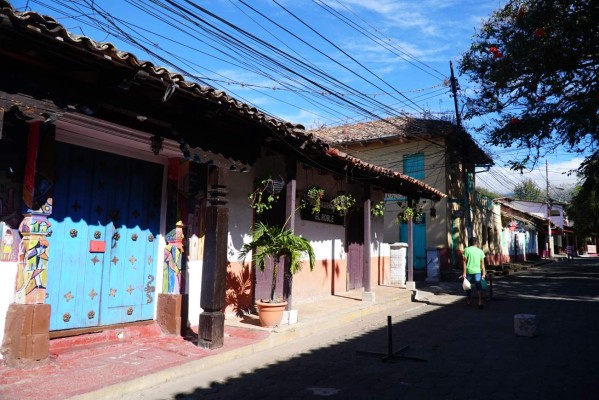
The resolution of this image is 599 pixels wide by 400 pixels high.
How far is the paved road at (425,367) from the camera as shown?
14.7 feet

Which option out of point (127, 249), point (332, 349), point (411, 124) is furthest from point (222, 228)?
point (411, 124)

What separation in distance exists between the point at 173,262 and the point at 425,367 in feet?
12.4

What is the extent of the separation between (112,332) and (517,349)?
565 centimetres

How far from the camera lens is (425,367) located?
544cm

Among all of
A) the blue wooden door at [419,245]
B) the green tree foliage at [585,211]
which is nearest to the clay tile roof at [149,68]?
the blue wooden door at [419,245]

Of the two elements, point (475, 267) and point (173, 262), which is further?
point (475, 267)

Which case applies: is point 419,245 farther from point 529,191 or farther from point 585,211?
point 529,191

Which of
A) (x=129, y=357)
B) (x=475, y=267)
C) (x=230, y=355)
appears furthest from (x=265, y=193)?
(x=475, y=267)

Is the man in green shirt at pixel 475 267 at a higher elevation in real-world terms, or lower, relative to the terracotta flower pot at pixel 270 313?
higher

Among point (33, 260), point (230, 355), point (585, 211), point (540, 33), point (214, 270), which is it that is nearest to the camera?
point (33, 260)

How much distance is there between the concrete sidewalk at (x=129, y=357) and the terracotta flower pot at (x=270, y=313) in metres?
0.13

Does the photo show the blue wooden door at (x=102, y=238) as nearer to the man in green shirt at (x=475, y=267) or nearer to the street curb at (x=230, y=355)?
the street curb at (x=230, y=355)

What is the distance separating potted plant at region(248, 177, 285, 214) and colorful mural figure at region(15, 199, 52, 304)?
3578 mm

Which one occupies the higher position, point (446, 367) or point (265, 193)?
point (265, 193)
